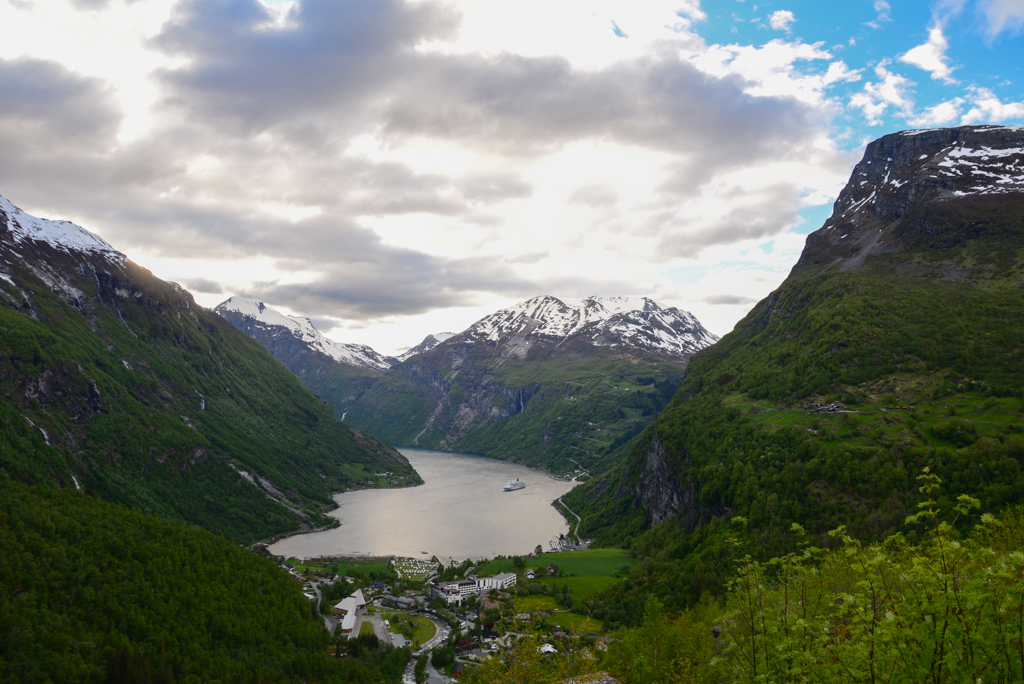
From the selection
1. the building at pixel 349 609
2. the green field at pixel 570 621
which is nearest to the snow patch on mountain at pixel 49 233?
the building at pixel 349 609

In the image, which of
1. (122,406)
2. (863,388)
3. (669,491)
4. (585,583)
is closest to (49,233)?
(122,406)

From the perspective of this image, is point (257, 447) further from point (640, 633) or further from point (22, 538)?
point (640, 633)

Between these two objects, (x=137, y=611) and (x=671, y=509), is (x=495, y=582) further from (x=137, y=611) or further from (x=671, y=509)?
(x=137, y=611)

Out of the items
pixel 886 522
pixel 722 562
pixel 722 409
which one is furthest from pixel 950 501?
pixel 722 409

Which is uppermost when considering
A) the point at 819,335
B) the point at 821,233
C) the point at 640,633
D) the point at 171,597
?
the point at 821,233

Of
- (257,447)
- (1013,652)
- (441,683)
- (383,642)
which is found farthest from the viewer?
(257,447)

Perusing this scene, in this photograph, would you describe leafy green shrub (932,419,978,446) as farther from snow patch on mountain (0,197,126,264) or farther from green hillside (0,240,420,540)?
snow patch on mountain (0,197,126,264)

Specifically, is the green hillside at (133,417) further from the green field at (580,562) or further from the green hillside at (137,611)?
the green field at (580,562)
